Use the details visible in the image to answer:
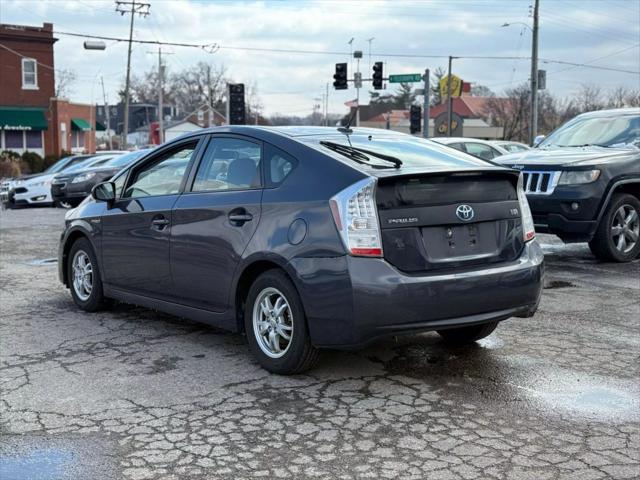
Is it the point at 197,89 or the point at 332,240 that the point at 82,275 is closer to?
the point at 332,240

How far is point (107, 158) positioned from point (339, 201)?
18155 millimetres

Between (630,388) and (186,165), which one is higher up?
(186,165)

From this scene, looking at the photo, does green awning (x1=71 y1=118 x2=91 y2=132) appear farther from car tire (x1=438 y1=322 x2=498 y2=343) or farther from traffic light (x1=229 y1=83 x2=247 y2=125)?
car tire (x1=438 y1=322 x2=498 y2=343)

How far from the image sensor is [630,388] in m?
4.85

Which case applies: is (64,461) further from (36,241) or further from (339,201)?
(36,241)

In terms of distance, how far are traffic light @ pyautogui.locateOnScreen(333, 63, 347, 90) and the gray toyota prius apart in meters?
31.2

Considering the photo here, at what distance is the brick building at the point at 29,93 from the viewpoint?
148ft

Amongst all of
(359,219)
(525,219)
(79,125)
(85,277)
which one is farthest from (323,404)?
(79,125)

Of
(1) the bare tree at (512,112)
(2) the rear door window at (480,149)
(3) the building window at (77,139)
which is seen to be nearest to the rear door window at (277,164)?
(2) the rear door window at (480,149)

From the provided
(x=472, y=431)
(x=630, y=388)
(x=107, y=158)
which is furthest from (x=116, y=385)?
(x=107, y=158)

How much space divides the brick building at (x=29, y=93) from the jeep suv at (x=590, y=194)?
135 ft

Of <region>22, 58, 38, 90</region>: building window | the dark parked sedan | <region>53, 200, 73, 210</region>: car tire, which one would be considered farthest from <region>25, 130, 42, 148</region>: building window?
the dark parked sedan

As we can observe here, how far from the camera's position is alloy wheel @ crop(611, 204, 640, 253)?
9391 millimetres

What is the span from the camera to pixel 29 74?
46.2 meters
